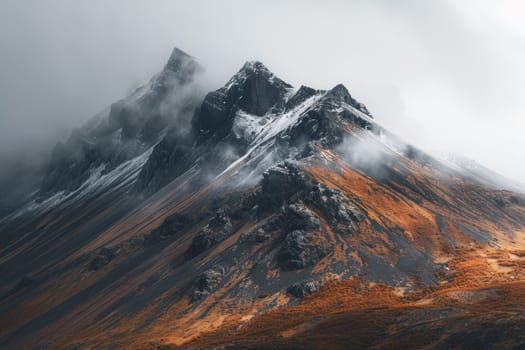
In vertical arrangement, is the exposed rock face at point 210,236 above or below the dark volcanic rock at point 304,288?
above

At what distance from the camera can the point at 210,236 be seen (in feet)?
625

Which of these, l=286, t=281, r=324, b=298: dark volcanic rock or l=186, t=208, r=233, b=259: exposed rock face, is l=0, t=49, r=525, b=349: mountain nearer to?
l=286, t=281, r=324, b=298: dark volcanic rock

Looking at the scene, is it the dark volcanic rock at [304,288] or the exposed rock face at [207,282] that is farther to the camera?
the exposed rock face at [207,282]

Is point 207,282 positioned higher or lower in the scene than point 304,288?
higher

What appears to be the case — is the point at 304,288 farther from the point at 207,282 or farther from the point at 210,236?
the point at 210,236

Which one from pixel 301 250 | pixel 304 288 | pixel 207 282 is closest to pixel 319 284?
pixel 304 288

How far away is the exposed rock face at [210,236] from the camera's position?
186750 millimetres

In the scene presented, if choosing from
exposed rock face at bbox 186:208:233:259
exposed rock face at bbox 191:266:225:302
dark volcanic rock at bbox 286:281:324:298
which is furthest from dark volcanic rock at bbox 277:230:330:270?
exposed rock face at bbox 186:208:233:259

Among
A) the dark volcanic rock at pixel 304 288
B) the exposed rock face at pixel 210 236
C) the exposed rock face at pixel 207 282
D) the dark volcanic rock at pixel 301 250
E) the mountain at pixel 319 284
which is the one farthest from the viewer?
the exposed rock face at pixel 210 236

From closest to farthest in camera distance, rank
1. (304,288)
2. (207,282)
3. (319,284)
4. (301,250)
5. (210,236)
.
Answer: (304,288), (319,284), (207,282), (301,250), (210,236)

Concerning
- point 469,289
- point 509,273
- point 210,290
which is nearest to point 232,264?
point 210,290

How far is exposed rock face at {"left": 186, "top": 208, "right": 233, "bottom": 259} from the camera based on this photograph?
187 metres

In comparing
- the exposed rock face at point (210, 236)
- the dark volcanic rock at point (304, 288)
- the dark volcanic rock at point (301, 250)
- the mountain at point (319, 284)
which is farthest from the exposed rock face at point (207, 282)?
the exposed rock face at point (210, 236)

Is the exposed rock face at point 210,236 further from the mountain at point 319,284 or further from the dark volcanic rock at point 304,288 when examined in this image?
the dark volcanic rock at point 304,288
